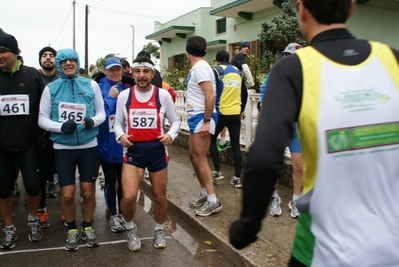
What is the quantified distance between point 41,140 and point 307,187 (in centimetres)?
368

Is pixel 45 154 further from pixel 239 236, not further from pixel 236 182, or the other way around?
pixel 239 236

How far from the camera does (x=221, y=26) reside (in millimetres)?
22531

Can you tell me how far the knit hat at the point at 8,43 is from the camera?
4281mm

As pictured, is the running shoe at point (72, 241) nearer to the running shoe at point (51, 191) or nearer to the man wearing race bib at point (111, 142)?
the man wearing race bib at point (111, 142)

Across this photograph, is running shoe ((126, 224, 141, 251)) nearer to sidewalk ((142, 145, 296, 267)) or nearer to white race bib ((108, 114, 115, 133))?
sidewalk ((142, 145, 296, 267))

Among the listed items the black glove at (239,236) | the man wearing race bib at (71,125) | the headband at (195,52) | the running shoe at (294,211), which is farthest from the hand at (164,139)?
the black glove at (239,236)

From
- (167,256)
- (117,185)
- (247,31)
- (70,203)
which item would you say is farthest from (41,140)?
(247,31)

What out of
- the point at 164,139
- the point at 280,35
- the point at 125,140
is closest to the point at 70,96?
the point at 125,140

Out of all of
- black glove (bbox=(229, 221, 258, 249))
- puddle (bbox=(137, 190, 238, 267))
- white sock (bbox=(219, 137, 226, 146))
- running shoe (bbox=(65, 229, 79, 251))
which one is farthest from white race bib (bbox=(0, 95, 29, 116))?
white sock (bbox=(219, 137, 226, 146))

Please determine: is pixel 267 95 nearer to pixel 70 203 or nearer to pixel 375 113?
pixel 375 113

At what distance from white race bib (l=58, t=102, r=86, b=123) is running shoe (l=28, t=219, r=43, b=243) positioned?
1280 millimetres

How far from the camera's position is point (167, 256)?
4.23 metres

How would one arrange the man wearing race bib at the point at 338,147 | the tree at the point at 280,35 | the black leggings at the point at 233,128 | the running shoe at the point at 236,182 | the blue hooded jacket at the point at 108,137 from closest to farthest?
the man wearing race bib at the point at 338,147 < the blue hooded jacket at the point at 108,137 < the black leggings at the point at 233,128 < the running shoe at the point at 236,182 < the tree at the point at 280,35

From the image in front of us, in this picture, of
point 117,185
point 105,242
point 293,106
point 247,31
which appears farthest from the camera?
point 247,31
